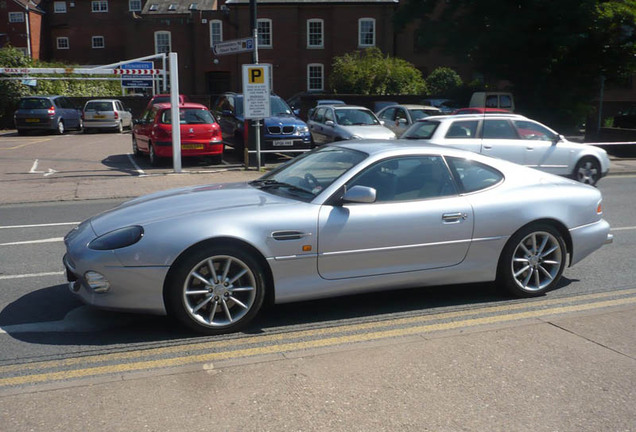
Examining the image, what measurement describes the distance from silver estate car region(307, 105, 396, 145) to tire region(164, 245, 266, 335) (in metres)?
12.2

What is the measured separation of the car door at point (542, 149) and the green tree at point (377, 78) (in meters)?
24.2

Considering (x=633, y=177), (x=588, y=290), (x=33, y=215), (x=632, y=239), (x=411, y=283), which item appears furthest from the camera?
(x=633, y=177)

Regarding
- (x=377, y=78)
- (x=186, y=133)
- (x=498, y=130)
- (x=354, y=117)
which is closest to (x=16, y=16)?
(x=377, y=78)

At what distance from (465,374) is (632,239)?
5334mm

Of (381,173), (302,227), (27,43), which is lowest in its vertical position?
(302,227)

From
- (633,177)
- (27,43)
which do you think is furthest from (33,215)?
(27,43)

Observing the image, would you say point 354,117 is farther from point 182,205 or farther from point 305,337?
point 305,337

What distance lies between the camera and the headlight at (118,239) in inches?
182

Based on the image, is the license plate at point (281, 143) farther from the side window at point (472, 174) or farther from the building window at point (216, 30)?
the building window at point (216, 30)

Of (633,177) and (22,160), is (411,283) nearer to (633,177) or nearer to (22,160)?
(633,177)

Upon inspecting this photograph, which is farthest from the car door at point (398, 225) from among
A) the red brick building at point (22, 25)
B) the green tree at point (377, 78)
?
the red brick building at point (22, 25)

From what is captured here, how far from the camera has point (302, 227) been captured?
487cm

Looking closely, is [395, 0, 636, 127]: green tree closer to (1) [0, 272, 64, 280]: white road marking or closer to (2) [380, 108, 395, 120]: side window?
(2) [380, 108, 395, 120]: side window

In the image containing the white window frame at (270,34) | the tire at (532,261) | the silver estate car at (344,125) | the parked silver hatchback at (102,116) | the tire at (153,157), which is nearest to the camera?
the tire at (532,261)
